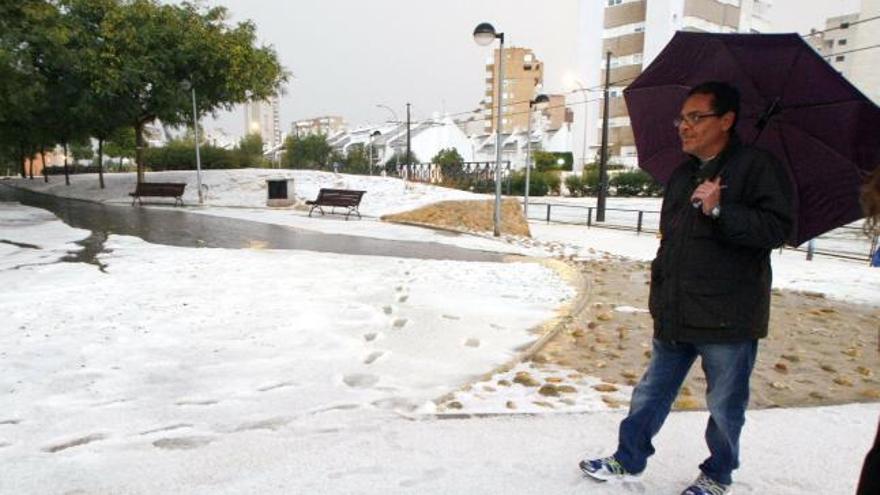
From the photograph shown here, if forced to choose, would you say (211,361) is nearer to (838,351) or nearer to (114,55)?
(838,351)

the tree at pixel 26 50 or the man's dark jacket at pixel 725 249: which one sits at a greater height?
the tree at pixel 26 50

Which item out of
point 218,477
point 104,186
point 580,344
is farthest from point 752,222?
point 104,186

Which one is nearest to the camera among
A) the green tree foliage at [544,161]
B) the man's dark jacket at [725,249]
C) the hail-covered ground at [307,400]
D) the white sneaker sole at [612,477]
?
the man's dark jacket at [725,249]

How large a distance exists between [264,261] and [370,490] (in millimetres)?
7137

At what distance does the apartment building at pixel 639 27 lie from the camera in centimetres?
5625

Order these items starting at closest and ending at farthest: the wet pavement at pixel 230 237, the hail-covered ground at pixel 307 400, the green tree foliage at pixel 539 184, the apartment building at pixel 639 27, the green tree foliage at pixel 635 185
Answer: the hail-covered ground at pixel 307 400, the wet pavement at pixel 230 237, the green tree foliage at pixel 539 184, the green tree foliage at pixel 635 185, the apartment building at pixel 639 27

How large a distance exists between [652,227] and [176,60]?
19103 mm

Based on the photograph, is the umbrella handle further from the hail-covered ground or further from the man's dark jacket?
the hail-covered ground

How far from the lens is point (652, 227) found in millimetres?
19656

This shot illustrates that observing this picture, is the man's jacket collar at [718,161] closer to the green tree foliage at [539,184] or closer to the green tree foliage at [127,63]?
the green tree foliage at [127,63]

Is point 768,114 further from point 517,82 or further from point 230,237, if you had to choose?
point 517,82

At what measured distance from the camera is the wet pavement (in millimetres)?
10703

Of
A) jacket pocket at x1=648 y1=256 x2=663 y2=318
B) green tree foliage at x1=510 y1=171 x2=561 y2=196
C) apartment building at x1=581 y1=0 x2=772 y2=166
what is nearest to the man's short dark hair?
jacket pocket at x1=648 y1=256 x2=663 y2=318

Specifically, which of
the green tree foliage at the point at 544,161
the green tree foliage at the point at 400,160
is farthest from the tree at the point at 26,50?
the green tree foliage at the point at 400,160
